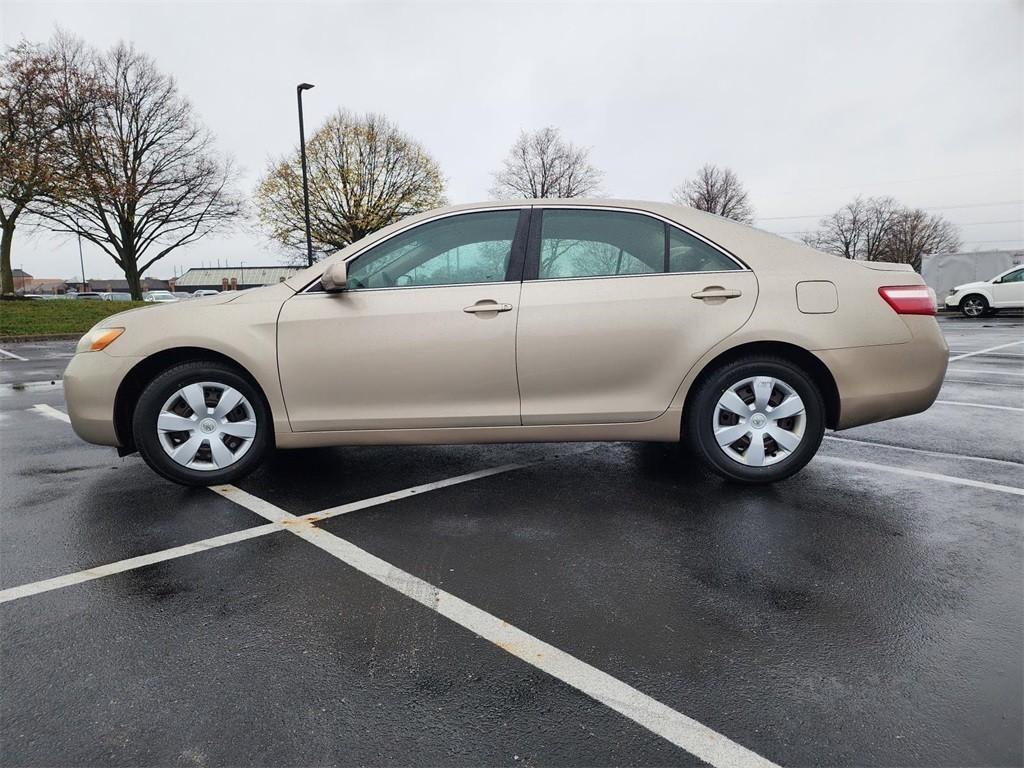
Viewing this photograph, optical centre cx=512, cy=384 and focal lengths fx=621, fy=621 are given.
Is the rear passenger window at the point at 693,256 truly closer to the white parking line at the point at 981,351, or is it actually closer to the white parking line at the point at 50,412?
the white parking line at the point at 50,412

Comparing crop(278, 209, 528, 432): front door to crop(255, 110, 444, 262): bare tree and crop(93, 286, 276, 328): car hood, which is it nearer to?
crop(93, 286, 276, 328): car hood

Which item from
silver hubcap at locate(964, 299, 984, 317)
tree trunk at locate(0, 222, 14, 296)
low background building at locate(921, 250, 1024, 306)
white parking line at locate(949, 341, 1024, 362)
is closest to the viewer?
white parking line at locate(949, 341, 1024, 362)

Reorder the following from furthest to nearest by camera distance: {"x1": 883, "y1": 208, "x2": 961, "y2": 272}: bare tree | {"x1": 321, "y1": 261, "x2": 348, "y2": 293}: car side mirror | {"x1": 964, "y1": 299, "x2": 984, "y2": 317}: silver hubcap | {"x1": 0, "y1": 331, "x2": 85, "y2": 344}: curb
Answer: {"x1": 883, "y1": 208, "x2": 961, "y2": 272}: bare tree → {"x1": 964, "y1": 299, "x2": 984, "y2": 317}: silver hubcap → {"x1": 0, "y1": 331, "x2": 85, "y2": 344}: curb → {"x1": 321, "y1": 261, "x2": 348, "y2": 293}: car side mirror

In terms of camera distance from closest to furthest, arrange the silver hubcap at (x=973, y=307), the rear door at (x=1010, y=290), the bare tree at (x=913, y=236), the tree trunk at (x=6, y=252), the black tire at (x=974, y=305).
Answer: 1. the rear door at (x=1010, y=290)
2. the black tire at (x=974, y=305)
3. the silver hubcap at (x=973, y=307)
4. the tree trunk at (x=6, y=252)
5. the bare tree at (x=913, y=236)

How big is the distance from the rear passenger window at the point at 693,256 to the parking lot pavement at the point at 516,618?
1.36m

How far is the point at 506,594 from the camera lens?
2529mm

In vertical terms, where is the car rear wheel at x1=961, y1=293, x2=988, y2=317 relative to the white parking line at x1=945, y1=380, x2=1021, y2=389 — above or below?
above

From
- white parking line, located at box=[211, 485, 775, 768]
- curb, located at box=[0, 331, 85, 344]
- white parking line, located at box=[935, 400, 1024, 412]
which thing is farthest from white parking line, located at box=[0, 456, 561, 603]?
curb, located at box=[0, 331, 85, 344]

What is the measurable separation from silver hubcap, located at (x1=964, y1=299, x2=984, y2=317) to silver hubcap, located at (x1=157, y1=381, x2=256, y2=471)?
88.7ft

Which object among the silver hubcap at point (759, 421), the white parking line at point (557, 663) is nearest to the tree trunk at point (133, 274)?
the white parking line at point (557, 663)

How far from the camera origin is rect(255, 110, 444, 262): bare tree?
31984 mm

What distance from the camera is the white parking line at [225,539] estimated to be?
2633 millimetres

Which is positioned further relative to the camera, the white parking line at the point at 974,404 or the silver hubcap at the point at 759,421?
the white parking line at the point at 974,404

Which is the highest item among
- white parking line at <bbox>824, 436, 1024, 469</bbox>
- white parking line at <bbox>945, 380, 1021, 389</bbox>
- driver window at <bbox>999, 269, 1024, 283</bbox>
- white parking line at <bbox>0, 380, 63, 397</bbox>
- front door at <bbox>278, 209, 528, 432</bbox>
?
driver window at <bbox>999, 269, 1024, 283</bbox>
